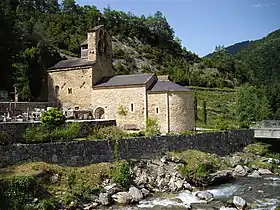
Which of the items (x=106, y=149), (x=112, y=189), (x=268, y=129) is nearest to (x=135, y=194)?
(x=112, y=189)

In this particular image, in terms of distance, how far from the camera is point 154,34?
11744 cm

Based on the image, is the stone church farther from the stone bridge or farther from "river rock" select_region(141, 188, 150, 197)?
"river rock" select_region(141, 188, 150, 197)

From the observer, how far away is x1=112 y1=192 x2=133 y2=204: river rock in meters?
24.4

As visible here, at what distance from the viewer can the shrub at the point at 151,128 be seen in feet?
111

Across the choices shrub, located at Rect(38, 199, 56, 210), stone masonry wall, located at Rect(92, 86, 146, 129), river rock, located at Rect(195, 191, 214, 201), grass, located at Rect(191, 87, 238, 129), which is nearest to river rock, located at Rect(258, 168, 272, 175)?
river rock, located at Rect(195, 191, 214, 201)

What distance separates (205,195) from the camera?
2572cm

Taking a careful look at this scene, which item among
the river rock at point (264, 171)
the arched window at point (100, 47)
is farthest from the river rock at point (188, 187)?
the arched window at point (100, 47)

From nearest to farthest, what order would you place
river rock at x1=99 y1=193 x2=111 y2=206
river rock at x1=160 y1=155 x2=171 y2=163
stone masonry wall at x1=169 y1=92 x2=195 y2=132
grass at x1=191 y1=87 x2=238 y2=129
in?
river rock at x1=99 y1=193 x2=111 y2=206 < river rock at x1=160 y1=155 x2=171 y2=163 < stone masonry wall at x1=169 y1=92 x2=195 y2=132 < grass at x1=191 y1=87 x2=238 y2=129

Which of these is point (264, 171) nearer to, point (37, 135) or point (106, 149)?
point (106, 149)

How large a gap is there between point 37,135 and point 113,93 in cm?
1371

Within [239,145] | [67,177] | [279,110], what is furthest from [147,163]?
[279,110]

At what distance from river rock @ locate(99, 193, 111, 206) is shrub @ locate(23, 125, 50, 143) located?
6.51 meters

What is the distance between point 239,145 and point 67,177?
21657mm

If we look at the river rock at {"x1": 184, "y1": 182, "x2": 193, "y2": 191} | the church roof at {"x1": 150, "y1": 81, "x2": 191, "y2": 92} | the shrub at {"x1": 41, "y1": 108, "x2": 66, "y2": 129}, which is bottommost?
the river rock at {"x1": 184, "y1": 182, "x2": 193, "y2": 191}
